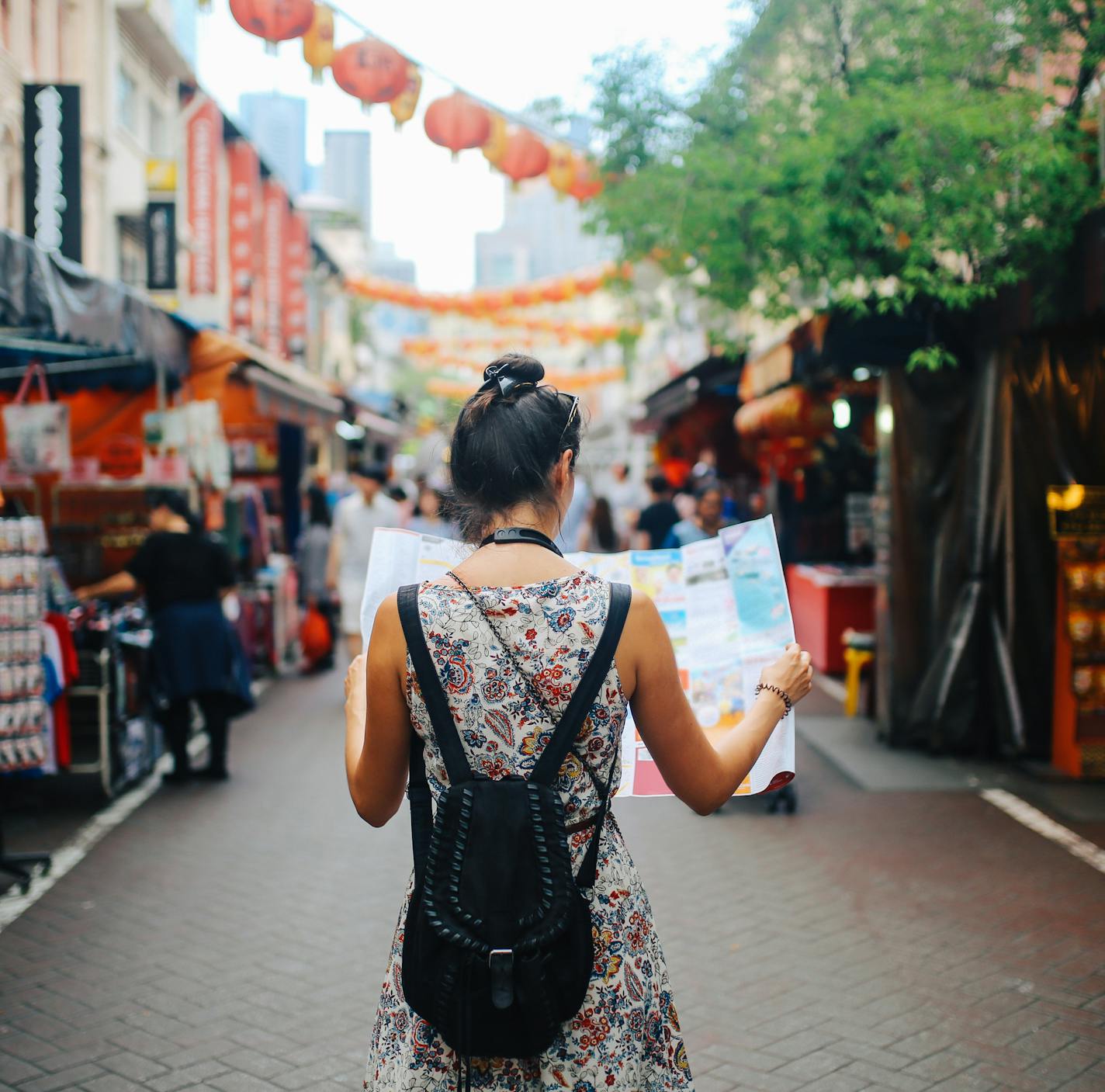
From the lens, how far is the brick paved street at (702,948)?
4.00 metres

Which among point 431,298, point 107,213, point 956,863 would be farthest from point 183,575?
point 431,298

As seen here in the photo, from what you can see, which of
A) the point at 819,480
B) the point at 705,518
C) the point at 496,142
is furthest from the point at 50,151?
the point at 819,480

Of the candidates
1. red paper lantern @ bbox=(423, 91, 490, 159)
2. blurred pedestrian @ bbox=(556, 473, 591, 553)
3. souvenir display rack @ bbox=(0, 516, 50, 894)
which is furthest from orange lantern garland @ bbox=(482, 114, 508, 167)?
souvenir display rack @ bbox=(0, 516, 50, 894)

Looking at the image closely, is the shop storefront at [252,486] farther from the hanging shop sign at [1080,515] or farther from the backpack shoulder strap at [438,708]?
the backpack shoulder strap at [438,708]

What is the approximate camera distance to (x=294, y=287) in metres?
23.1

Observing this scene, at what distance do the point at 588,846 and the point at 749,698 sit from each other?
82 centimetres

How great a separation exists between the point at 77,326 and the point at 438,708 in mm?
5269

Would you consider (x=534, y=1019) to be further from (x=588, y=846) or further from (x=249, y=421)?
(x=249, y=421)

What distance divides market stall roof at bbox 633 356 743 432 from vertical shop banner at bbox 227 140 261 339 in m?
7.06

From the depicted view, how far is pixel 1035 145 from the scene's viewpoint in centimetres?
686

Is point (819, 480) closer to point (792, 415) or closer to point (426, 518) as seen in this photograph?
point (792, 415)

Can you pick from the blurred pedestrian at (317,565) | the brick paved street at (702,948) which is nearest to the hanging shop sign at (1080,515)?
the brick paved street at (702,948)

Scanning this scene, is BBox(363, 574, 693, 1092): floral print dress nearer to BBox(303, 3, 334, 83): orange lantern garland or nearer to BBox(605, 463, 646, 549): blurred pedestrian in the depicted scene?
BBox(303, 3, 334, 83): orange lantern garland

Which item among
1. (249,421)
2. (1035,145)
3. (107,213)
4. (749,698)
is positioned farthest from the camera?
(107,213)
